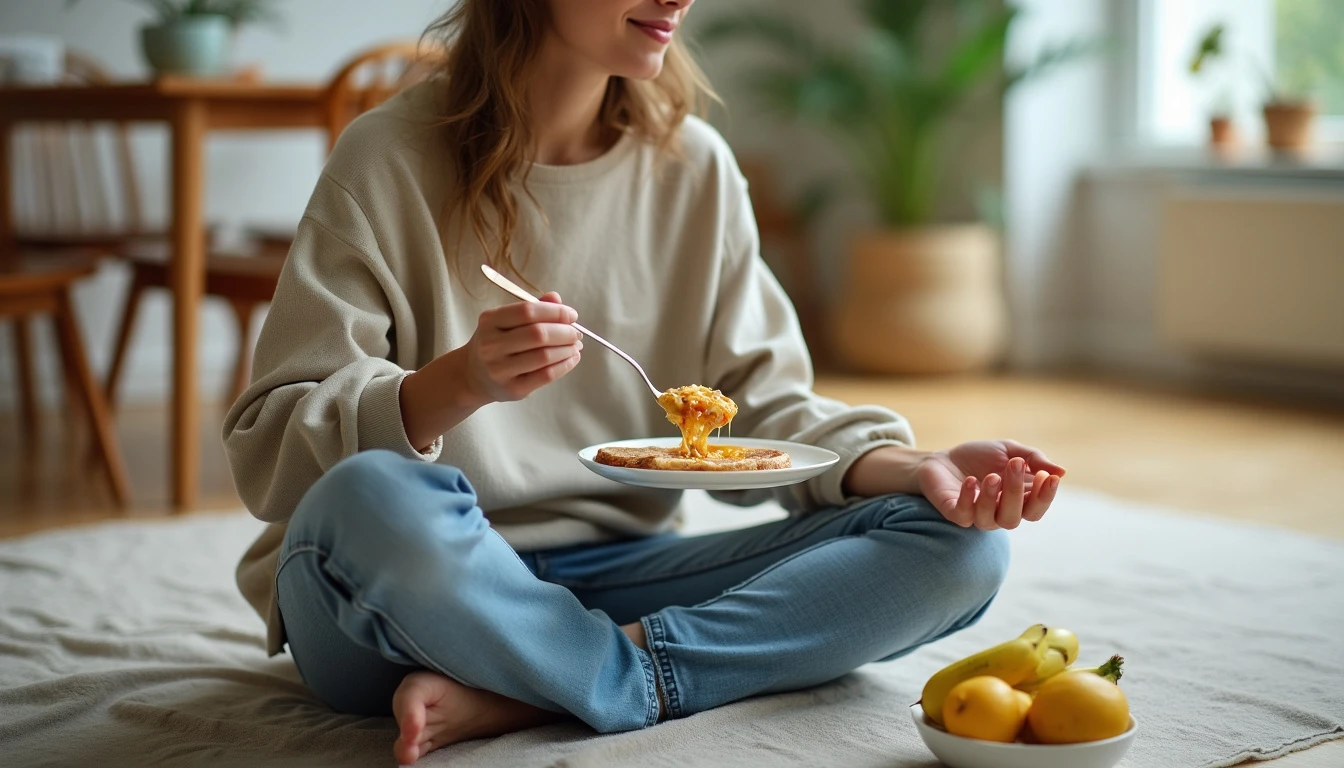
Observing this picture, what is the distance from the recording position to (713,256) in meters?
1.51

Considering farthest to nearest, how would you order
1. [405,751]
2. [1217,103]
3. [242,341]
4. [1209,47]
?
[1217,103]
[1209,47]
[242,341]
[405,751]

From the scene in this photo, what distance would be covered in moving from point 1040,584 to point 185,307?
1602mm

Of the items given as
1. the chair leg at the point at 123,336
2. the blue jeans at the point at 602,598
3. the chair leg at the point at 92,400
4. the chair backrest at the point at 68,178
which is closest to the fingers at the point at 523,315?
the blue jeans at the point at 602,598

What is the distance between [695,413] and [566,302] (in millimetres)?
233

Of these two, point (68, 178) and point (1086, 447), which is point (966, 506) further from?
point (68, 178)

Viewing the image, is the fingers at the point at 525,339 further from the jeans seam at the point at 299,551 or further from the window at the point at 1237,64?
the window at the point at 1237,64

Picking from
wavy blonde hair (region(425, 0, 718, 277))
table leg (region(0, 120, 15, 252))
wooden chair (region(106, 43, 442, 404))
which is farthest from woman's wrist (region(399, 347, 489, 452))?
table leg (region(0, 120, 15, 252))

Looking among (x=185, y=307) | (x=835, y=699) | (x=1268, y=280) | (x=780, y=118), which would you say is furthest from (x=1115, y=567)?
(x=780, y=118)

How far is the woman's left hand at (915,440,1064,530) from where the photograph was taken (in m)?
1.22

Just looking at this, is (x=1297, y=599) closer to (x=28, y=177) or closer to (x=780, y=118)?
(x=28, y=177)

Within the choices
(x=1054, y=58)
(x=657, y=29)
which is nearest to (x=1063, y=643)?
(x=657, y=29)

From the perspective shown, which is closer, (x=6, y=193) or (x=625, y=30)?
(x=625, y=30)

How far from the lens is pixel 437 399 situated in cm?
115

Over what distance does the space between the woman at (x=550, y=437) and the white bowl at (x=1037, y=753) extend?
0.18 metres
